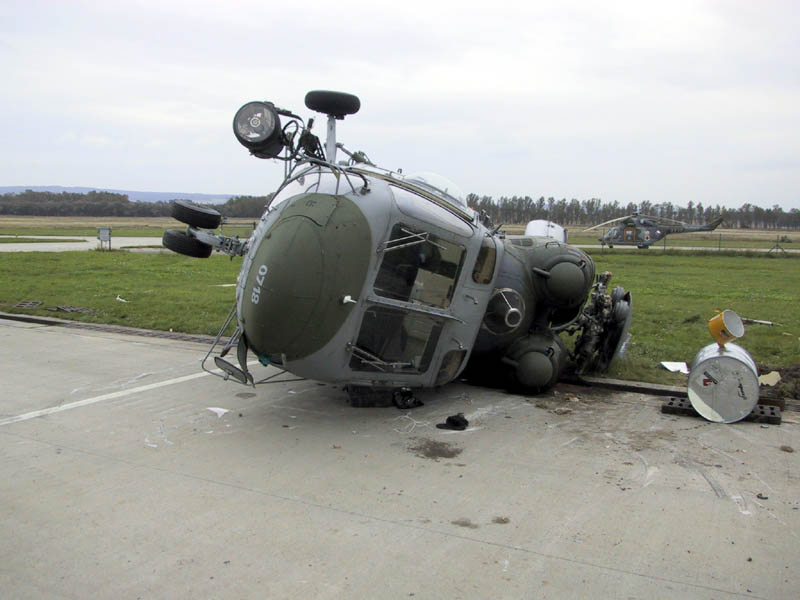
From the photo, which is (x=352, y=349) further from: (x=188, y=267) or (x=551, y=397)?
(x=188, y=267)

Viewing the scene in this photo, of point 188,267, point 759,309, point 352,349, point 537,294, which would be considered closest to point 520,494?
point 352,349

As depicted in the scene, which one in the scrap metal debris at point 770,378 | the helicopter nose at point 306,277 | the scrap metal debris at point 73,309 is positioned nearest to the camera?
the helicopter nose at point 306,277

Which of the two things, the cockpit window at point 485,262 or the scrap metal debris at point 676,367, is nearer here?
the cockpit window at point 485,262

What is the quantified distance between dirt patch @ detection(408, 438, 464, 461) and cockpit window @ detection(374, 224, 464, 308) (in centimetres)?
152

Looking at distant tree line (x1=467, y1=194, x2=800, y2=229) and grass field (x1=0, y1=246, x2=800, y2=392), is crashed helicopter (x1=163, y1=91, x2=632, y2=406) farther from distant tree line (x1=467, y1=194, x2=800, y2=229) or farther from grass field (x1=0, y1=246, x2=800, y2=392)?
distant tree line (x1=467, y1=194, x2=800, y2=229)

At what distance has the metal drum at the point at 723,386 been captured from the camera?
755 centimetres

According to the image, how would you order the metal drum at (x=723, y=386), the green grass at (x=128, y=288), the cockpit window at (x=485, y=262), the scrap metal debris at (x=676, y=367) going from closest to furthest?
the metal drum at (x=723, y=386) → the cockpit window at (x=485, y=262) → the scrap metal debris at (x=676, y=367) → the green grass at (x=128, y=288)

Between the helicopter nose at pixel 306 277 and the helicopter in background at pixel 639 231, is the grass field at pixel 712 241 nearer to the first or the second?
the helicopter in background at pixel 639 231

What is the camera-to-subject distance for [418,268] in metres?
7.33

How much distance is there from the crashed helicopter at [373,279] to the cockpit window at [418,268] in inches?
0.5

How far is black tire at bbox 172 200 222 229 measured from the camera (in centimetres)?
797

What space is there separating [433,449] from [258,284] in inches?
95.7

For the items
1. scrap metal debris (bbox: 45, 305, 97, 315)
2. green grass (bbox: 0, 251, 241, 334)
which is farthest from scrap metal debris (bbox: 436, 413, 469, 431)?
scrap metal debris (bbox: 45, 305, 97, 315)

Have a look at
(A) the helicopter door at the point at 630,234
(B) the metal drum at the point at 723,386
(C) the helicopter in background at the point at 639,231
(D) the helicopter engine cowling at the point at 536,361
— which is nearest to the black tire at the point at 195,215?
(D) the helicopter engine cowling at the point at 536,361
